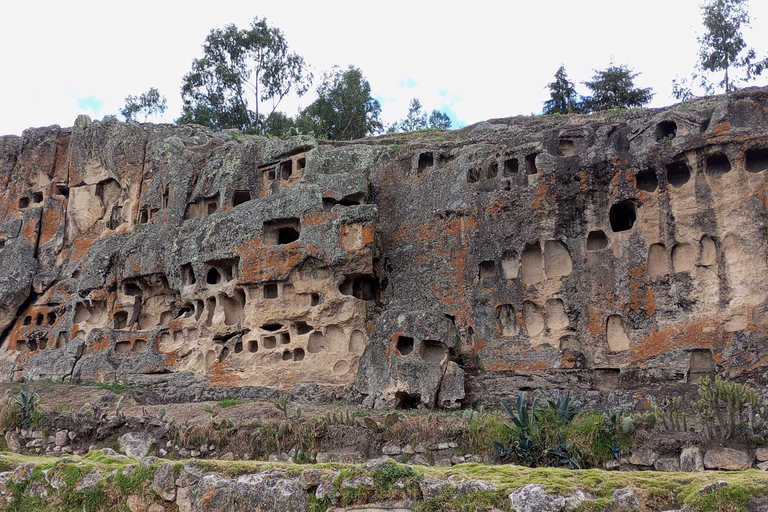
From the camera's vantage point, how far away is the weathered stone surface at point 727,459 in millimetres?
12727

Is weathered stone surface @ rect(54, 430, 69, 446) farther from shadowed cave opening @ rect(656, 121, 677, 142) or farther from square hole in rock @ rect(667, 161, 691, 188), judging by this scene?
shadowed cave opening @ rect(656, 121, 677, 142)

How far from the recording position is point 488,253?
2194 centimetres

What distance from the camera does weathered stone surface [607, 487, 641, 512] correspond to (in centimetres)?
→ 662

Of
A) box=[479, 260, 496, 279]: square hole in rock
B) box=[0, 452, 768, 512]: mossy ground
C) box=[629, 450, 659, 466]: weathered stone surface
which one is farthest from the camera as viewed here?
box=[479, 260, 496, 279]: square hole in rock

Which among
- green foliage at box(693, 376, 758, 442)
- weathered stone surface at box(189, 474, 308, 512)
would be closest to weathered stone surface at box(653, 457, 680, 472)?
green foliage at box(693, 376, 758, 442)

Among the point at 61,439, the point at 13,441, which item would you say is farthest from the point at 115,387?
the point at 61,439

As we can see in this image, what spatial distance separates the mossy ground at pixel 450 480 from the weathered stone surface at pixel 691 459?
6347 mm

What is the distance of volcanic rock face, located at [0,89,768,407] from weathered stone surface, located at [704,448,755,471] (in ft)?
16.3

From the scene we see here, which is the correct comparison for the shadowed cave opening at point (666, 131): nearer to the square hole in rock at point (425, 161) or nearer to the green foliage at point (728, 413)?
the square hole in rock at point (425, 161)

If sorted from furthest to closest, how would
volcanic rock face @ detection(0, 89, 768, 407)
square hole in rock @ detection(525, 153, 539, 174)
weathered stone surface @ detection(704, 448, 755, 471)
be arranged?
square hole in rock @ detection(525, 153, 539, 174) → volcanic rock face @ detection(0, 89, 768, 407) → weathered stone surface @ detection(704, 448, 755, 471)

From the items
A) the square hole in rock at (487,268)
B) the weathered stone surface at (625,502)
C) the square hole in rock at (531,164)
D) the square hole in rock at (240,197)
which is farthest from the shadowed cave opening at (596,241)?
the weathered stone surface at (625,502)

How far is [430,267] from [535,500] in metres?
16.1

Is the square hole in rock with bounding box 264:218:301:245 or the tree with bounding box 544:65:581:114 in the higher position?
the tree with bounding box 544:65:581:114

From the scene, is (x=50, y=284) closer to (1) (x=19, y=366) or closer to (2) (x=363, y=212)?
(1) (x=19, y=366)
